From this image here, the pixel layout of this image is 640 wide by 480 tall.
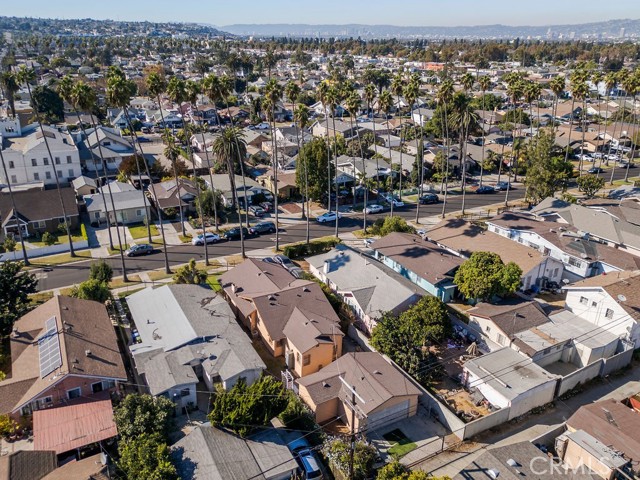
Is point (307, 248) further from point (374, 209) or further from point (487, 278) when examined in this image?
point (487, 278)

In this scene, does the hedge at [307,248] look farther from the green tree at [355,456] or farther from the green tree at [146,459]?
the green tree at [146,459]

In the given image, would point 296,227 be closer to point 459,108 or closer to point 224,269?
point 224,269

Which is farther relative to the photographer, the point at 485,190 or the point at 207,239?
the point at 485,190

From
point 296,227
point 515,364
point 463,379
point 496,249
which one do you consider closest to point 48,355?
point 463,379

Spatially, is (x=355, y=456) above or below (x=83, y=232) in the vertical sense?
below

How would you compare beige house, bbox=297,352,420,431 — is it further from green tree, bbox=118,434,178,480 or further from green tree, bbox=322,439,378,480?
green tree, bbox=118,434,178,480

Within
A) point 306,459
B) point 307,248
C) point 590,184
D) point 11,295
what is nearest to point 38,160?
point 11,295
